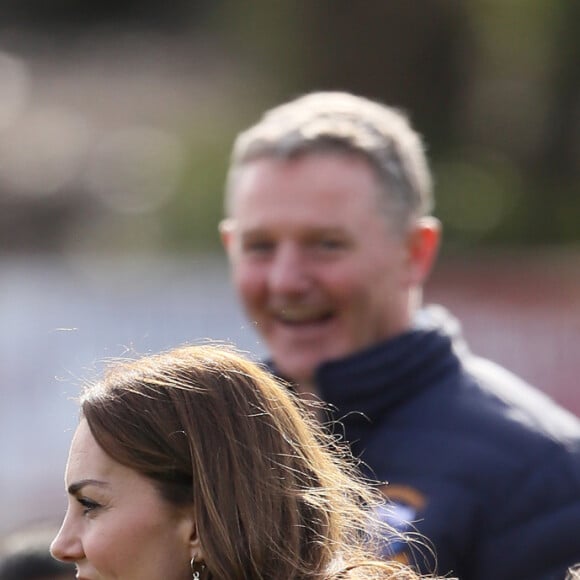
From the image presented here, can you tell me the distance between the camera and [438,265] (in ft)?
27.8

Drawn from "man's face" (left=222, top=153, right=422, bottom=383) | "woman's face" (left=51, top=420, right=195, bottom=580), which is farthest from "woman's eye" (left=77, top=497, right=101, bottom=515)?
"man's face" (left=222, top=153, right=422, bottom=383)

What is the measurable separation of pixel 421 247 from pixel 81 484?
5.42 feet

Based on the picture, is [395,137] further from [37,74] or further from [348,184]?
[37,74]

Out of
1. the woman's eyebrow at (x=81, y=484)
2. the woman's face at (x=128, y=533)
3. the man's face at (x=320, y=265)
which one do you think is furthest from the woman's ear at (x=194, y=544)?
the man's face at (x=320, y=265)

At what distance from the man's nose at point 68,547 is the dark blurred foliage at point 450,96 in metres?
9.31

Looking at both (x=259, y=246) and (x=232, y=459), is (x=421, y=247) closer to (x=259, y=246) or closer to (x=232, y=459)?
(x=259, y=246)

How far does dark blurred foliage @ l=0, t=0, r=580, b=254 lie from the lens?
12.6 meters

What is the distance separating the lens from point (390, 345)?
337cm

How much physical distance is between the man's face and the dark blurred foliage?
7895mm

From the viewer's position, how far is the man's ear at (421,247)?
3.61m

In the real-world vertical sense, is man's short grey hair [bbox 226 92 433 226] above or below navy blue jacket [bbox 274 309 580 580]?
above

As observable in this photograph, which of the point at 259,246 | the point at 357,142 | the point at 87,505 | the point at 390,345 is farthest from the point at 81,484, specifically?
the point at 357,142

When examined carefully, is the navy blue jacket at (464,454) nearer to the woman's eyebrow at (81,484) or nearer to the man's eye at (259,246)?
the man's eye at (259,246)

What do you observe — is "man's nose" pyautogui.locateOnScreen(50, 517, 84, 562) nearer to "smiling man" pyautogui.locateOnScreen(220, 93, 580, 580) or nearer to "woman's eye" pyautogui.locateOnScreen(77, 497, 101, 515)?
"woman's eye" pyautogui.locateOnScreen(77, 497, 101, 515)
